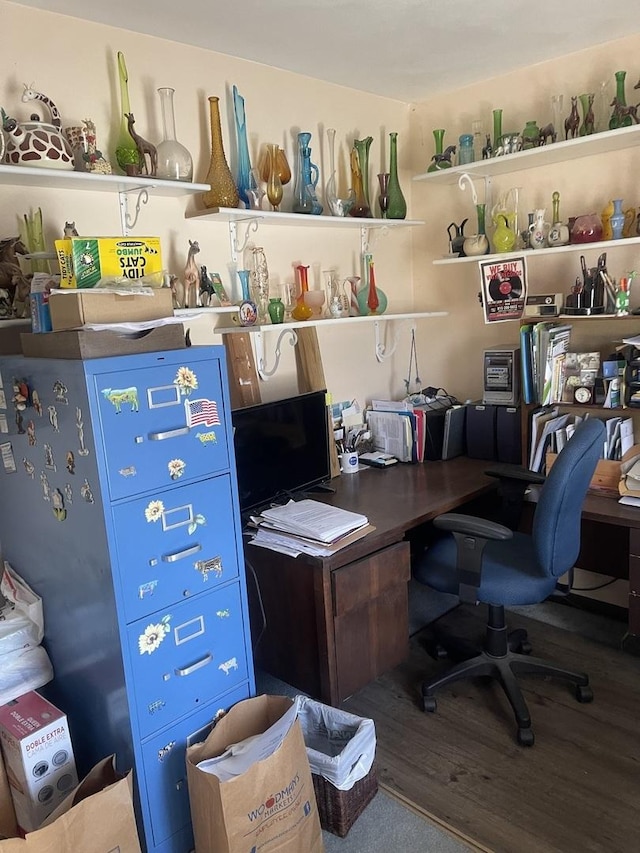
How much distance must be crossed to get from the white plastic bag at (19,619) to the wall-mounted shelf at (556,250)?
2162 mm

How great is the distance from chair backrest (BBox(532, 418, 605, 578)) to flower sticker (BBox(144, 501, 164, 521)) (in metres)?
1.18

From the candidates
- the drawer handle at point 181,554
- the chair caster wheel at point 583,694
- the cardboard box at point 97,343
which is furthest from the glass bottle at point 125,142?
the chair caster wheel at point 583,694

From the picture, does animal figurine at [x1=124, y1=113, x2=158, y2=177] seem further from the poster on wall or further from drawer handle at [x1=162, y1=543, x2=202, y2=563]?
the poster on wall

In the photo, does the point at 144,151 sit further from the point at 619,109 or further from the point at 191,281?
the point at 619,109

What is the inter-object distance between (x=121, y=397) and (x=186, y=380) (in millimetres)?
191

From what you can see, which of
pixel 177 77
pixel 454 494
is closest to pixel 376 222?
pixel 177 77

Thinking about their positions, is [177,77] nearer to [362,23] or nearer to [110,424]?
[362,23]

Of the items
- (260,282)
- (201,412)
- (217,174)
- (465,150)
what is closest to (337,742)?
(201,412)

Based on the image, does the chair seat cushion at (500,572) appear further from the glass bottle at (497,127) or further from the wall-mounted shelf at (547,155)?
the glass bottle at (497,127)

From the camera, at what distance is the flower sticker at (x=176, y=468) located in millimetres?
1661

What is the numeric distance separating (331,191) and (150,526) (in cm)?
184

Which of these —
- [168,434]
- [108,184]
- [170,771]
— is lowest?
[170,771]

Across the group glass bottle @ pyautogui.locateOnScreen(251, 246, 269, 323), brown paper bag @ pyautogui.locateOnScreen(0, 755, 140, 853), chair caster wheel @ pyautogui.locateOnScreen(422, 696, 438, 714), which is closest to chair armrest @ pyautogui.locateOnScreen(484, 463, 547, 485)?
chair caster wheel @ pyautogui.locateOnScreen(422, 696, 438, 714)

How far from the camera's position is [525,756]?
6.91 ft
